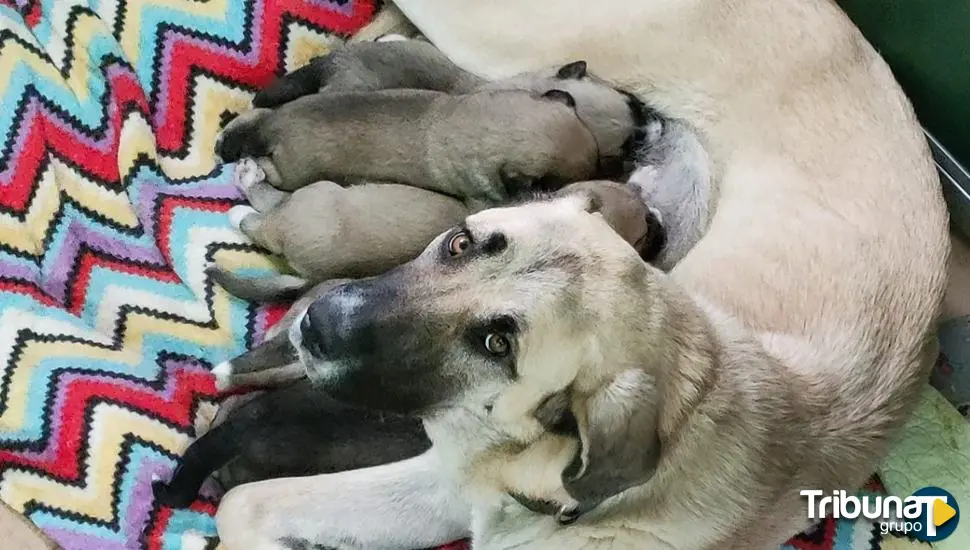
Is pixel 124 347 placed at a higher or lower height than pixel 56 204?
lower

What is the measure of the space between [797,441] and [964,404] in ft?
2.63

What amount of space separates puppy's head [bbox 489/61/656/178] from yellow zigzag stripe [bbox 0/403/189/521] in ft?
3.49

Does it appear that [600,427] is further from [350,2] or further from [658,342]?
[350,2]

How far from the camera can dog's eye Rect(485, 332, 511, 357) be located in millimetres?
1471

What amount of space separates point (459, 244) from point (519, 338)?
0.63 feet

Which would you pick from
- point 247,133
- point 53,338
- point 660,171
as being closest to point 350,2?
point 247,133

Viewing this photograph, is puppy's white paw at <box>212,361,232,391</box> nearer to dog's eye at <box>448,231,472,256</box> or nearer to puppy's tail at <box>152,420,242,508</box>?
puppy's tail at <box>152,420,242,508</box>

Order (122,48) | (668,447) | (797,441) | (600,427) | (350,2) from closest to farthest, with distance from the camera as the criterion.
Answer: (600,427), (668,447), (797,441), (122,48), (350,2)

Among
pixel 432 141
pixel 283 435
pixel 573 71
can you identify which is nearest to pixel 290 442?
pixel 283 435

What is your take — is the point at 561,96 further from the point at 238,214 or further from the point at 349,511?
the point at 349,511

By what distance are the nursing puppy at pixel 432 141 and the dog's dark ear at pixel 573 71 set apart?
9 centimetres

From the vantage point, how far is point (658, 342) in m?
1.48

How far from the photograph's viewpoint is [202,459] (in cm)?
190

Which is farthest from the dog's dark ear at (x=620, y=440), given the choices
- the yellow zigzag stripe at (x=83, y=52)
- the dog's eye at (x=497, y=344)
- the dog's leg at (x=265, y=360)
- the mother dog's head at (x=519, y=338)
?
the yellow zigzag stripe at (x=83, y=52)
